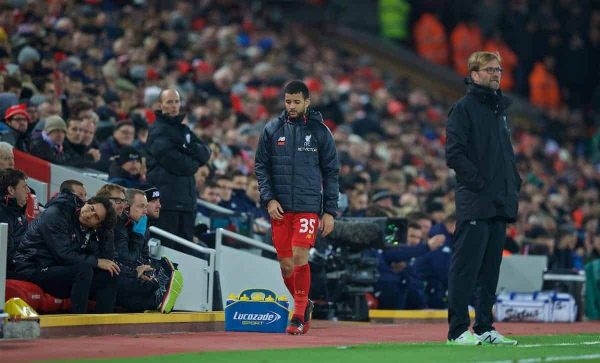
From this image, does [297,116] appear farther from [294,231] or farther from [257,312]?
[257,312]

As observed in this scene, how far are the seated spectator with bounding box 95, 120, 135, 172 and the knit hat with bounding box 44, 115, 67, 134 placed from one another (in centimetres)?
86

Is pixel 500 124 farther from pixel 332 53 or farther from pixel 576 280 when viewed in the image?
pixel 332 53

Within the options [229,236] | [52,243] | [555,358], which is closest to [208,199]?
[229,236]

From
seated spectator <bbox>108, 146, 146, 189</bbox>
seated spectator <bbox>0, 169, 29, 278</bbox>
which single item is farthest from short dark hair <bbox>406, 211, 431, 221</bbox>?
seated spectator <bbox>0, 169, 29, 278</bbox>

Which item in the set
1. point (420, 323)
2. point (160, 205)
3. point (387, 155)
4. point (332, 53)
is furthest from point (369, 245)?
point (332, 53)

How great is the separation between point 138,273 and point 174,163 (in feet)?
5.23

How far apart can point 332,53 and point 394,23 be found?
4.06 m

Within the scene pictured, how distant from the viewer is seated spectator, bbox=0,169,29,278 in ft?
37.0

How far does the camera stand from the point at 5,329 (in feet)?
33.4

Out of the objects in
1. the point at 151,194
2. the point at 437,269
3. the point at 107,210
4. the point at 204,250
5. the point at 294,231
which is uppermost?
the point at 151,194

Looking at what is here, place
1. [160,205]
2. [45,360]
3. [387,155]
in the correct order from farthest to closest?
[387,155]
[160,205]
[45,360]

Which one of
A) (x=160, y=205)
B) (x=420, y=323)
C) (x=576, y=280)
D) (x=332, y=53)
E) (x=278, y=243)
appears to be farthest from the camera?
(x=332, y=53)

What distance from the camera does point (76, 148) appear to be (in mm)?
14641

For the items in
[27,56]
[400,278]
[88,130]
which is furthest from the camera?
[27,56]
